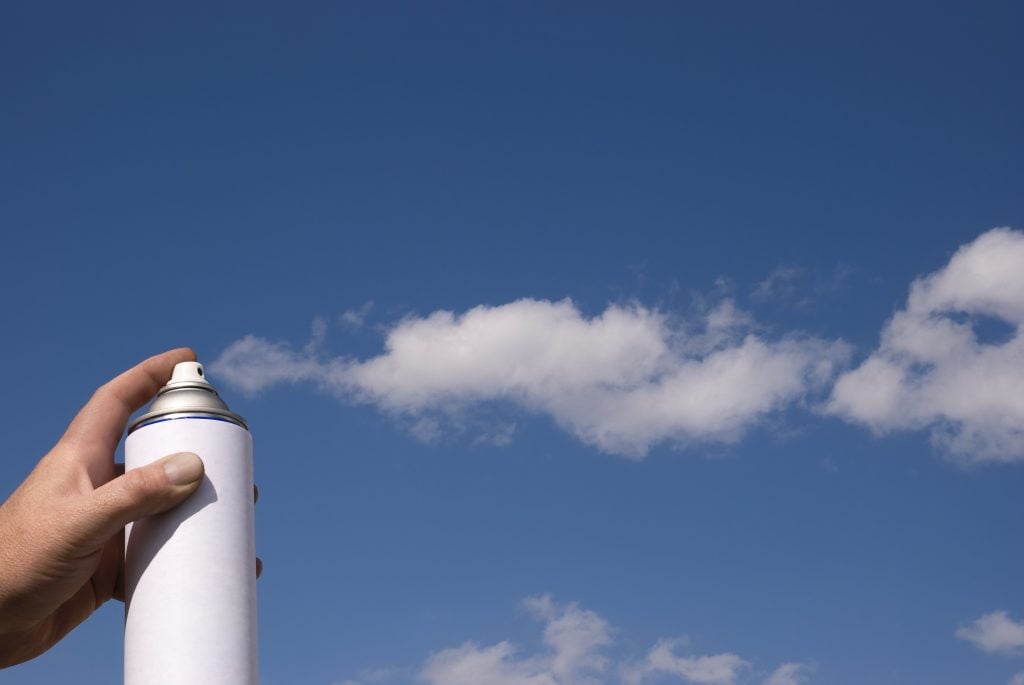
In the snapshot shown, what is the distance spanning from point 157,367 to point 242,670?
2.22 m

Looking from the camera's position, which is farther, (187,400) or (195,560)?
(187,400)

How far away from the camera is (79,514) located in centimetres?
551

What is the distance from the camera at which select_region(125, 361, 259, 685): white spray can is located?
5.21 metres

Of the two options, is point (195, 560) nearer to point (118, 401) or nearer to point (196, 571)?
point (196, 571)

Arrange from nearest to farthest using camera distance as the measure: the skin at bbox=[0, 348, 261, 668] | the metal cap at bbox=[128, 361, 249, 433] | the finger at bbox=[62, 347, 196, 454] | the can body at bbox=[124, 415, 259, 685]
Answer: the can body at bbox=[124, 415, 259, 685]
the skin at bbox=[0, 348, 261, 668]
the metal cap at bbox=[128, 361, 249, 433]
the finger at bbox=[62, 347, 196, 454]

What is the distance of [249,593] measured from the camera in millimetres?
5500

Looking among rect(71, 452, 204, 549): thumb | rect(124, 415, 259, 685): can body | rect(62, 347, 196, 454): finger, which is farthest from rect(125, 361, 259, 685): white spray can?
rect(62, 347, 196, 454): finger

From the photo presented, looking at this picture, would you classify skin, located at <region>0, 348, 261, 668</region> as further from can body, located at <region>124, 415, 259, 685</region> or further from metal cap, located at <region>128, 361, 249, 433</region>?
metal cap, located at <region>128, 361, 249, 433</region>

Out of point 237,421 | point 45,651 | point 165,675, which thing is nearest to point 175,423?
point 237,421

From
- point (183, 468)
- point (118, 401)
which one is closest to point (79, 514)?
point (183, 468)

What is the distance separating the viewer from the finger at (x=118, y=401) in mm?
6219

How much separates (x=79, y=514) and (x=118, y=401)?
108cm

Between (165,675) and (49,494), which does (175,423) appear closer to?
(49,494)

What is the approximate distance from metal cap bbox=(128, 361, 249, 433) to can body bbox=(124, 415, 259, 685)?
0.05 m
